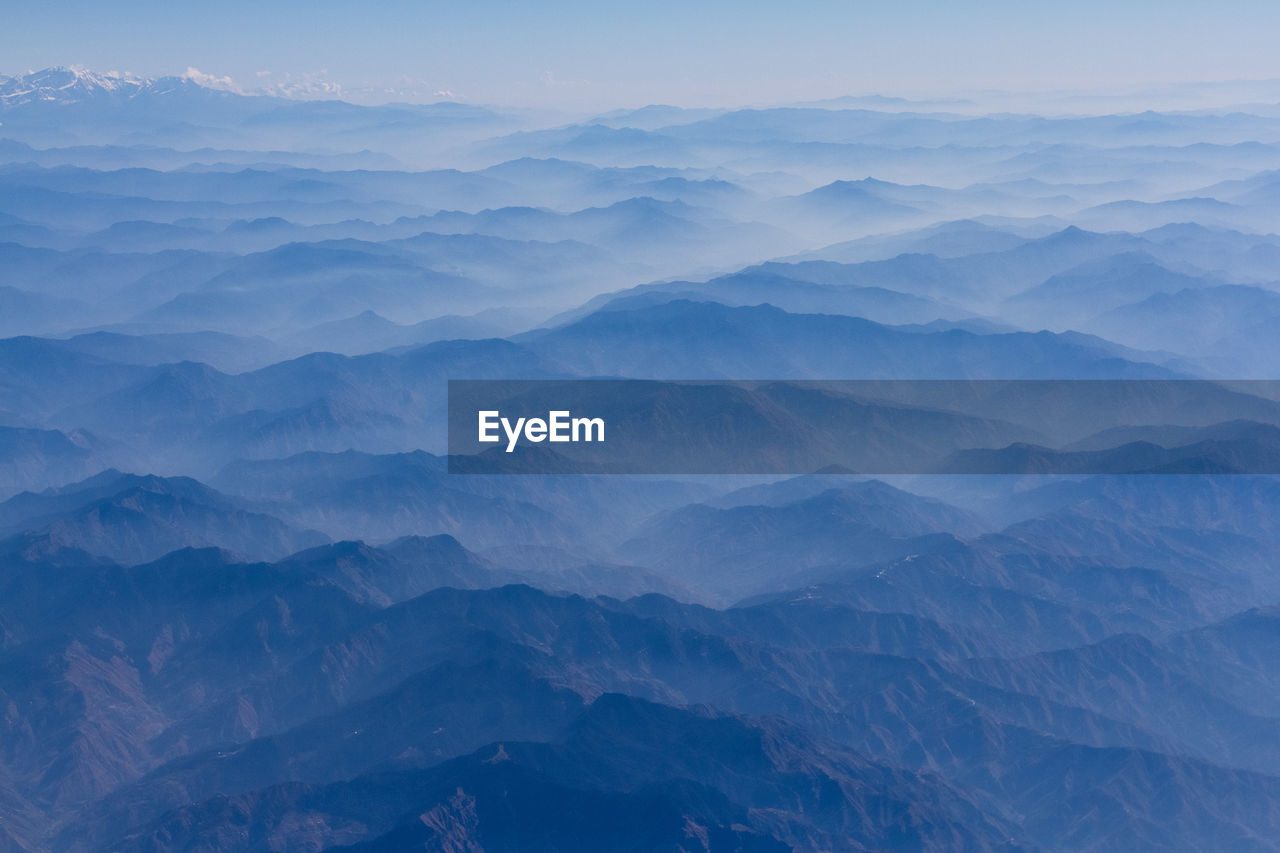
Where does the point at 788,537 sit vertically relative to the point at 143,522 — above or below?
below

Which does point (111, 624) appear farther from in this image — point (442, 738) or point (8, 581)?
point (442, 738)

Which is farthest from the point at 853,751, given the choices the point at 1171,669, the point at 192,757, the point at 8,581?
the point at 8,581

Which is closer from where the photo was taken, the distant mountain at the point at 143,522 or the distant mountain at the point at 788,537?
→ the distant mountain at the point at 143,522

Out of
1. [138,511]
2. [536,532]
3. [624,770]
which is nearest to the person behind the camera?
[624,770]

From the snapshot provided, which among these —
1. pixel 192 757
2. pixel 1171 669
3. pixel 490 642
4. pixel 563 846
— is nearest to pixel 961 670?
pixel 1171 669

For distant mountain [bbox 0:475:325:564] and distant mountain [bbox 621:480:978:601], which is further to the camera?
distant mountain [bbox 621:480:978:601]

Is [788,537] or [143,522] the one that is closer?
[143,522]

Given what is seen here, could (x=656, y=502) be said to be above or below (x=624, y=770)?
below

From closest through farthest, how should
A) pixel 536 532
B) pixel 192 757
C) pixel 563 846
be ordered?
pixel 563 846, pixel 192 757, pixel 536 532

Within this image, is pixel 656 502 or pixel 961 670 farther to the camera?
pixel 656 502

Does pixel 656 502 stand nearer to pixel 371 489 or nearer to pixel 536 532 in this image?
pixel 536 532
